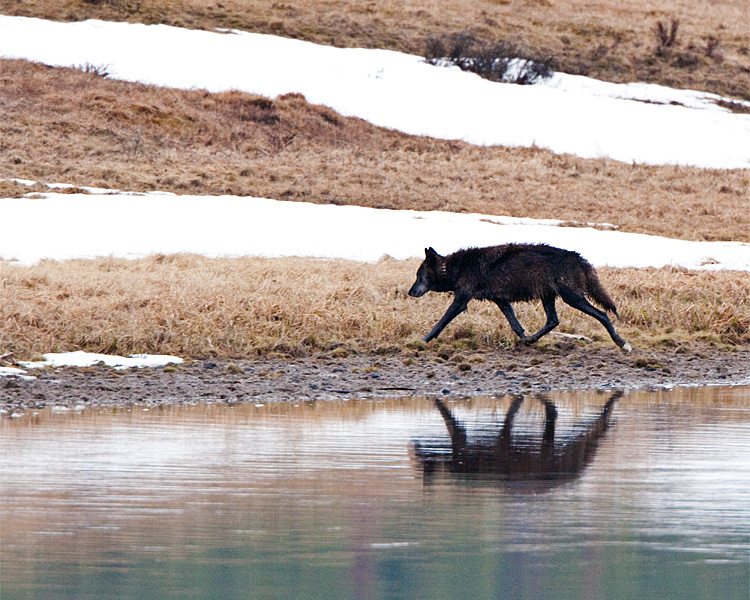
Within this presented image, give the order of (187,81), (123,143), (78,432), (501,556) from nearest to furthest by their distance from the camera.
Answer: (501,556) → (78,432) → (123,143) → (187,81)

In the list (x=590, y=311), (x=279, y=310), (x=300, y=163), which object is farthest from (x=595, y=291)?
(x=300, y=163)

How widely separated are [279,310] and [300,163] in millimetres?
16625

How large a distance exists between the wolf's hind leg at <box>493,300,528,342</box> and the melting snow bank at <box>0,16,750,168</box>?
21511 millimetres

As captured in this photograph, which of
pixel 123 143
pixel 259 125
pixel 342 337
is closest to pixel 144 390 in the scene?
pixel 342 337

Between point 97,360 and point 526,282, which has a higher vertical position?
point 526,282

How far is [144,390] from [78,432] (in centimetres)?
192

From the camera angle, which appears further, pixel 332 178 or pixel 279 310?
pixel 332 178

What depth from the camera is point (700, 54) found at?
161ft

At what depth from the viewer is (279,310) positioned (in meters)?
12.6

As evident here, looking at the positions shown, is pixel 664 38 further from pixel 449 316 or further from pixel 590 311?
pixel 449 316

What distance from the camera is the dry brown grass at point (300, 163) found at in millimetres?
25438

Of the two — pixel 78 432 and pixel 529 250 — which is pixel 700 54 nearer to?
pixel 529 250

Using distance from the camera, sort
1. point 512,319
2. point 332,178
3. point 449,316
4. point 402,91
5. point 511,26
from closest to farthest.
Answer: point 449,316, point 512,319, point 332,178, point 402,91, point 511,26

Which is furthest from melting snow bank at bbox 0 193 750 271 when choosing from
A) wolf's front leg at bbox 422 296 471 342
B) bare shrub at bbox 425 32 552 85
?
bare shrub at bbox 425 32 552 85
